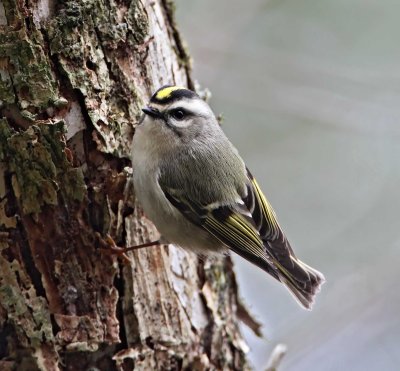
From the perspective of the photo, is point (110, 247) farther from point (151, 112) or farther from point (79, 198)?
point (151, 112)

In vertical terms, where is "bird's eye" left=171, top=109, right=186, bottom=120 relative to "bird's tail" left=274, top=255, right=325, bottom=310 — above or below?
above

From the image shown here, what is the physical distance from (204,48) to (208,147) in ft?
3.47

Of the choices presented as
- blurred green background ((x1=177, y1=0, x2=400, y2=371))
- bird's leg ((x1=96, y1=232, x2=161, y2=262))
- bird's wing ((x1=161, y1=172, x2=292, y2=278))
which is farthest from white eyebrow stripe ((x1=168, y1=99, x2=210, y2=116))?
blurred green background ((x1=177, y1=0, x2=400, y2=371))

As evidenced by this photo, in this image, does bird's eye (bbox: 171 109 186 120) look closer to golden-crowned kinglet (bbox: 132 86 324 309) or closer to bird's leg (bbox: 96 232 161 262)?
golden-crowned kinglet (bbox: 132 86 324 309)

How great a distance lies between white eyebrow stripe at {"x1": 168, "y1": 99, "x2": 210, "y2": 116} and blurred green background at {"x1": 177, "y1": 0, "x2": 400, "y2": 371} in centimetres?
80

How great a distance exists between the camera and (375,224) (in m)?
3.54

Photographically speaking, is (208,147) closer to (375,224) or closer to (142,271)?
(142,271)

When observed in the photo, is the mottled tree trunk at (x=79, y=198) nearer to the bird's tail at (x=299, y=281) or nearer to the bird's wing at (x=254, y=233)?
the bird's wing at (x=254, y=233)

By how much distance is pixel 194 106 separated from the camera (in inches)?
76.6

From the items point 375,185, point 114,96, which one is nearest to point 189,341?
point 114,96

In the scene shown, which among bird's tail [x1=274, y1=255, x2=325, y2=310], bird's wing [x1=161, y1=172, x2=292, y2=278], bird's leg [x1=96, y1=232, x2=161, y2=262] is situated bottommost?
bird's tail [x1=274, y1=255, x2=325, y2=310]

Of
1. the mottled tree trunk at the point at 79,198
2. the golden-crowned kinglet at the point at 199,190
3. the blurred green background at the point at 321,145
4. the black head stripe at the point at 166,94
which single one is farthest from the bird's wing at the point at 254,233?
the blurred green background at the point at 321,145

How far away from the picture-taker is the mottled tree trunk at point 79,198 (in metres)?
1.64

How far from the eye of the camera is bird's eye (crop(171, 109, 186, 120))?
1.88 meters
